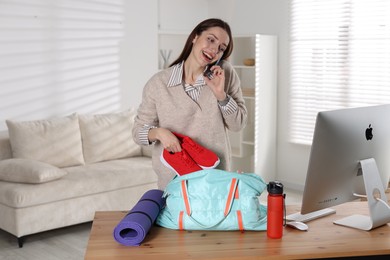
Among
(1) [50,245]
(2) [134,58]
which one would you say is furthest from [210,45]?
(2) [134,58]

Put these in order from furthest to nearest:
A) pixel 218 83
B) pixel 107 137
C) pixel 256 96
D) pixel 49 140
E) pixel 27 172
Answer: pixel 256 96 → pixel 107 137 → pixel 49 140 → pixel 27 172 → pixel 218 83

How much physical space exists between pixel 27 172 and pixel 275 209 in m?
2.62

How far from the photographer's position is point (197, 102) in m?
2.54

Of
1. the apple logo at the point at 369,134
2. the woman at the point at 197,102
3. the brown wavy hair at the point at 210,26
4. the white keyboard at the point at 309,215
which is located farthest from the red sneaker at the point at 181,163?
the apple logo at the point at 369,134

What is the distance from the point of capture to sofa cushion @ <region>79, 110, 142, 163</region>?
5.03 m

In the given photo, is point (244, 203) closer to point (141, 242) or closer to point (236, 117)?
point (141, 242)

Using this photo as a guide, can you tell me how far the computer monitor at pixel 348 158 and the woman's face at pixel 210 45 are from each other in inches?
25.8

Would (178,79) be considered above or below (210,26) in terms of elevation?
below

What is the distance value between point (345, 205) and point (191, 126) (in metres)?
0.74

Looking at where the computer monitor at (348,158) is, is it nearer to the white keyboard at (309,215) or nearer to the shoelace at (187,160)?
the white keyboard at (309,215)

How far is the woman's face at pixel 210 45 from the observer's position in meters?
2.47

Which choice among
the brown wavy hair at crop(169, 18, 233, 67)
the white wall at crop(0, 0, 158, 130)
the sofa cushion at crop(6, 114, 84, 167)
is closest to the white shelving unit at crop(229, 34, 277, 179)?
the white wall at crop(0, 0, 158, 130)

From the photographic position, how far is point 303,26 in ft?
18.2

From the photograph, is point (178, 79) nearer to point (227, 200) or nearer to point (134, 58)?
point (227, 200)
